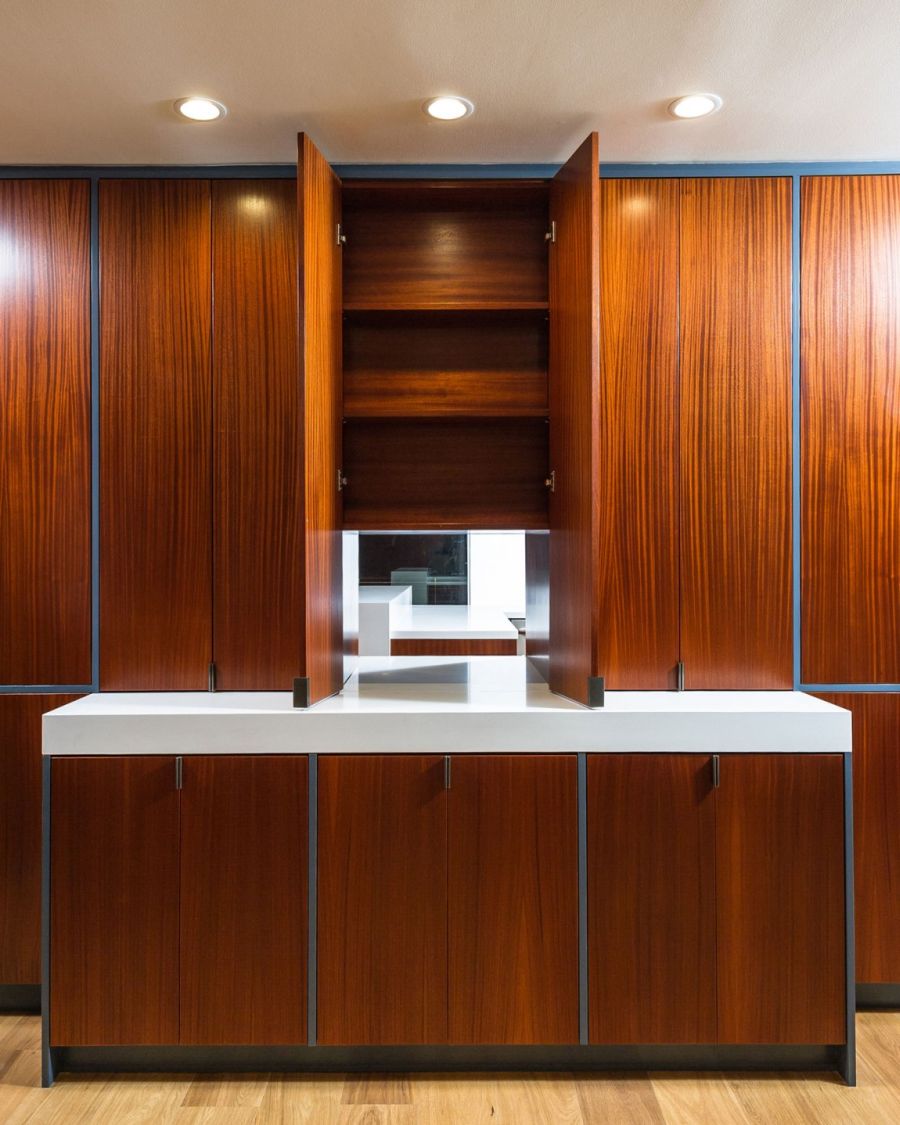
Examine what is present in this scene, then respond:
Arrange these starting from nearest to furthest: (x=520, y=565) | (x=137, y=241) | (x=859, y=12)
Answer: (x=859, y=12), (x=137, y=241), (x=520, y=565)

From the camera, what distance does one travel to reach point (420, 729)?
7.35ft

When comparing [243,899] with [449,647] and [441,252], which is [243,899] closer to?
[449,647]

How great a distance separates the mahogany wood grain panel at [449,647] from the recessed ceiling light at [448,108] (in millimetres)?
2226

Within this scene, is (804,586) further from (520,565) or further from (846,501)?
(520,565)

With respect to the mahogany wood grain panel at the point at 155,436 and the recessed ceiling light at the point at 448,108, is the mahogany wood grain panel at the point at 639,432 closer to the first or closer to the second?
the recessed ceiling light at the point at 448,108

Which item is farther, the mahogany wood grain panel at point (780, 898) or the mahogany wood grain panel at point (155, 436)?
the mahogany wood grain panel at point (155, 436)

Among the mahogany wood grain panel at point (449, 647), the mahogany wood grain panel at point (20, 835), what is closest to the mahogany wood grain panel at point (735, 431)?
the mahogany wood grain panel at point (449, 647)

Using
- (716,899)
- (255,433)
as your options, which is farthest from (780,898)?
(255,433)

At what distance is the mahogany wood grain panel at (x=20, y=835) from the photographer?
259 centimetres

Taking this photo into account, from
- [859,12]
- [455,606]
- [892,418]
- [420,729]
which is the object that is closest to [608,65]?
[859,12]

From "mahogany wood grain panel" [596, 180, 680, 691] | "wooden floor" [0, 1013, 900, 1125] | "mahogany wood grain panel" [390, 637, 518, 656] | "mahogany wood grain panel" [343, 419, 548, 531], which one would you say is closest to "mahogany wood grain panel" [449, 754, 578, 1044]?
"wooden floor" [0, 1013, 900, 1125]

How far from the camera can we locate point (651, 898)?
7.36 feet

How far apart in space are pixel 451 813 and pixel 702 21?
2030mm

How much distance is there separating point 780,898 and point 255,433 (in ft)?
6.65
